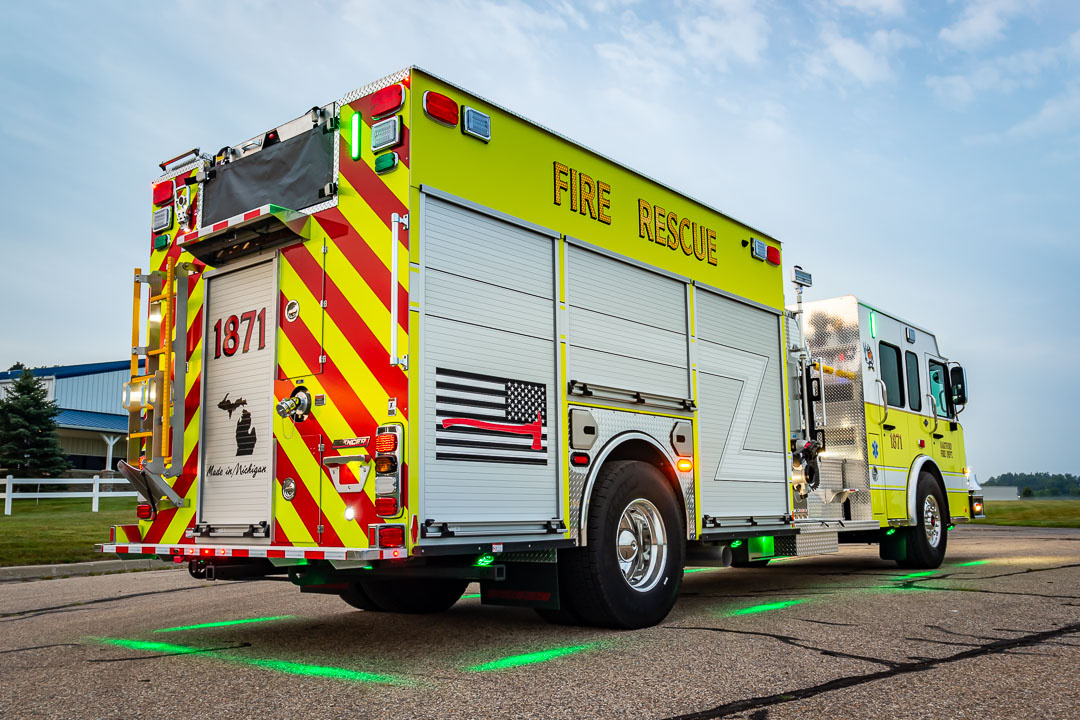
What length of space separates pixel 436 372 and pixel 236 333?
5.71 ft

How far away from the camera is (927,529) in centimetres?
1126

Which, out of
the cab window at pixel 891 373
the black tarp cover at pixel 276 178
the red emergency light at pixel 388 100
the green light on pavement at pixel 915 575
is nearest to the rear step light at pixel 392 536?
the black tarp cover at pixel 276 178

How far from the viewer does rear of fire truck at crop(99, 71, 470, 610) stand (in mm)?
5211

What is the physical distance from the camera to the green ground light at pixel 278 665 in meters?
4.89

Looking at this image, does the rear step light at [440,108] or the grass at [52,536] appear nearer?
the rear step light at [440,108]

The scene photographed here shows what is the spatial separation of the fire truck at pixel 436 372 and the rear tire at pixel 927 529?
149 inches

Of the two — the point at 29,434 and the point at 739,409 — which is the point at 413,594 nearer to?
the point at 739,409

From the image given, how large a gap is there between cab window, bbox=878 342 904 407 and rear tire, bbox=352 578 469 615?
606cm

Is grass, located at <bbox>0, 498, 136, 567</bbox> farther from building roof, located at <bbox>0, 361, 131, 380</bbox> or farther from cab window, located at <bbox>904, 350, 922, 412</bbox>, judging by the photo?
building roof, located at <bbox>0, 361, 131, 380</bbox>

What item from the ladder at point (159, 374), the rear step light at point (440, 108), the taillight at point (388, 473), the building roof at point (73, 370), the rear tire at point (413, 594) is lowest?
the rear tire at point (413, 594)

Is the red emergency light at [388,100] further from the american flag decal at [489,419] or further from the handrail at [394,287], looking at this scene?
the american flag decal at [489,419]

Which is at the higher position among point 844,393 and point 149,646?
point 844,393

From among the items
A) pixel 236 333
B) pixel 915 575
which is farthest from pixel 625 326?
pixel 915 575

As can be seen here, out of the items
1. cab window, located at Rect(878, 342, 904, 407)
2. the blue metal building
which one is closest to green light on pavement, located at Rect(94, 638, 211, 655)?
cab window, located at Rect(878, 342, 904, 407)
